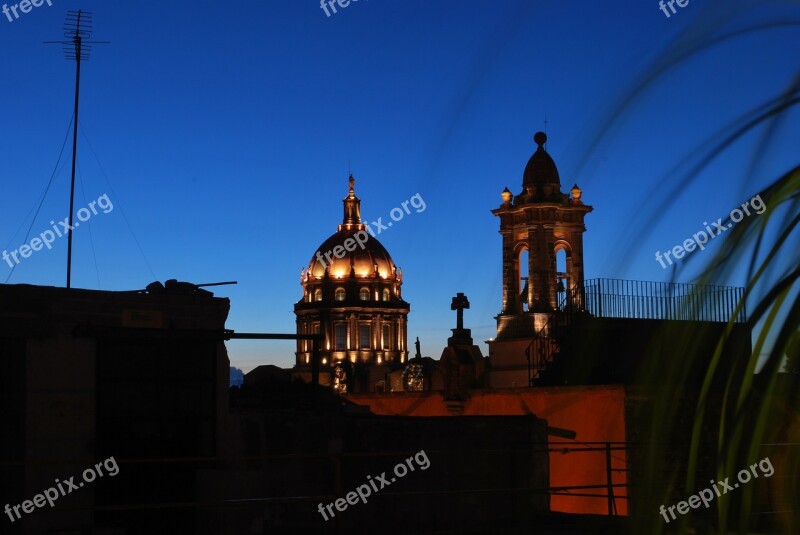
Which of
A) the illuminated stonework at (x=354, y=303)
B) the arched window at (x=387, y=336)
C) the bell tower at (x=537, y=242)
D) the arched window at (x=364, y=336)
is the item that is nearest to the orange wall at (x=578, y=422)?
the bell tower at (x=537, y=242)

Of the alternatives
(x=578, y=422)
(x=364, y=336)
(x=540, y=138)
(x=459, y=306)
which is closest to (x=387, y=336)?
(x=364, y=336)

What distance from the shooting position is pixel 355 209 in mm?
125312

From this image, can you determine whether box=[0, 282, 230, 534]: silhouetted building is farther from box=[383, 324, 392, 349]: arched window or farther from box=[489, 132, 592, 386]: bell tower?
box=[383, 324, 392, 349]: arched window

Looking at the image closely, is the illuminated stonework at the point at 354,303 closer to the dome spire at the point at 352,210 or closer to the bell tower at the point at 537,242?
the dome spire at the point at 352,210

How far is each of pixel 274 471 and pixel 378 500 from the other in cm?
167

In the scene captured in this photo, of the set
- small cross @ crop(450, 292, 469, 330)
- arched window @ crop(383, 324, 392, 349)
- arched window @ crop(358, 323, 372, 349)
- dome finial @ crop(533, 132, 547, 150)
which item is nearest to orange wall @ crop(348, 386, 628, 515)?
small cross @ crop(450, 292, 469, 330)

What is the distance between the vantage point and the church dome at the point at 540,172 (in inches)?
1501

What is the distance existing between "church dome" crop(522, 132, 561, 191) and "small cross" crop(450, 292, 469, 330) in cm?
1100

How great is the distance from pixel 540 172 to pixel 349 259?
8123 cm

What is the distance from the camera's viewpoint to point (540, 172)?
3847 centimetres

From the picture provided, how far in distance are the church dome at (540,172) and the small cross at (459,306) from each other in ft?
36.1

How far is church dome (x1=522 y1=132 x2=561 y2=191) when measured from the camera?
1501 inches

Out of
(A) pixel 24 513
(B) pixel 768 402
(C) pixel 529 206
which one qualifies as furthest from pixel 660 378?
(C) pixel 529 206

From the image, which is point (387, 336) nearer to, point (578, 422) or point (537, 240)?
point (537, 240)
